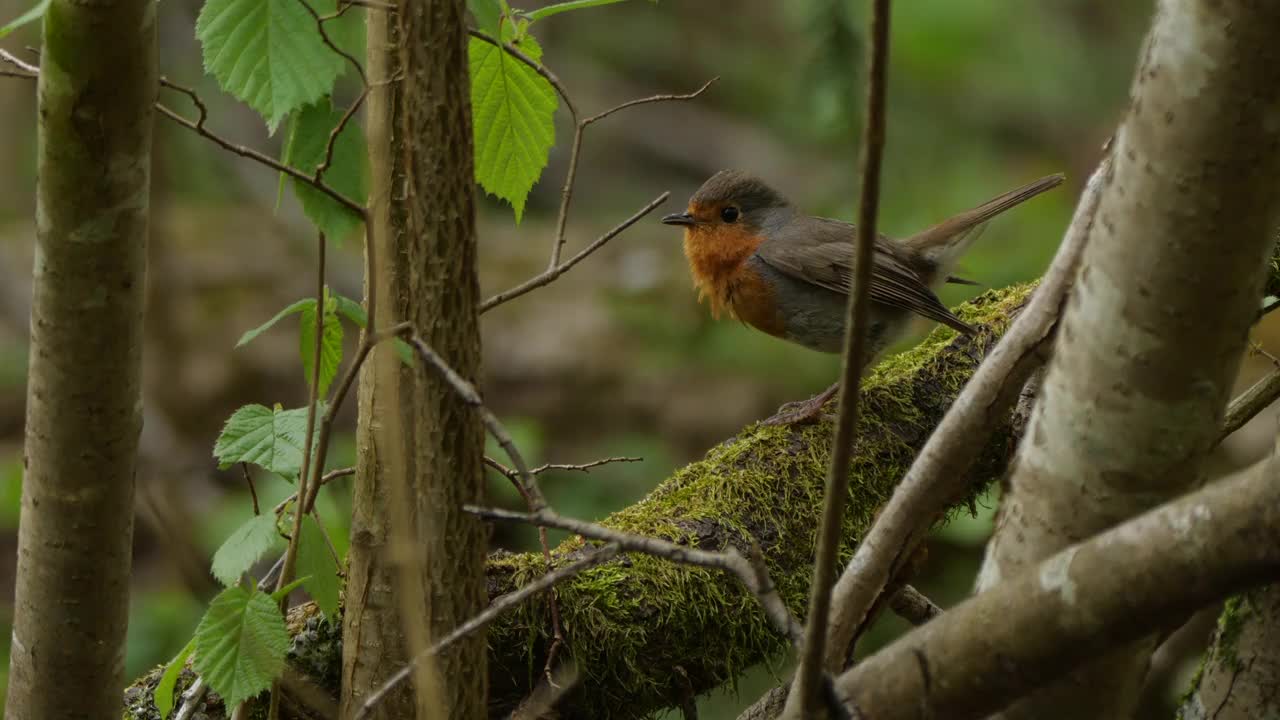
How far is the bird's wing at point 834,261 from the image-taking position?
4.46m

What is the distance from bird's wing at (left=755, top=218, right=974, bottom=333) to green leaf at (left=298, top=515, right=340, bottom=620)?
272 cm

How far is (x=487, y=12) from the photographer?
2.04 meters

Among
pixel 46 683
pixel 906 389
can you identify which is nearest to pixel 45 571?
pixel 46 683

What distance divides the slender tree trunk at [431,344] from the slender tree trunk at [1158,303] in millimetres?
890

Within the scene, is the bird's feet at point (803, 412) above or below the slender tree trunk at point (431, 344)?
below

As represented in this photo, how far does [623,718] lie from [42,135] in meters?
1.62

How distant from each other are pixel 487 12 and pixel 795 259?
2.82m

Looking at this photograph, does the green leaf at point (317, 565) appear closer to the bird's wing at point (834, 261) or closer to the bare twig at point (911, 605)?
the bare twig at point (911, 605)

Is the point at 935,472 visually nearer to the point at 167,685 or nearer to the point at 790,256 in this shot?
the point at 167,685

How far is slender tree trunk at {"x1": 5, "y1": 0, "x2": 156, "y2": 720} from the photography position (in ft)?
5.00

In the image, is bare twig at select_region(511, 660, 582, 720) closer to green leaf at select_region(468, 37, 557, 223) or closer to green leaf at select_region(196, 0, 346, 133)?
green leaf at select_region(468, 37, 557, 223)

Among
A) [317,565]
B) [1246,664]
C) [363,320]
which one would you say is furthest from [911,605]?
[363,320]

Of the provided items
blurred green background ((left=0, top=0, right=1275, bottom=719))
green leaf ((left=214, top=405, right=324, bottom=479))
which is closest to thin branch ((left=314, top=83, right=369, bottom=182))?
green leaf ((left=214, top=405, right=324, bottom=479))

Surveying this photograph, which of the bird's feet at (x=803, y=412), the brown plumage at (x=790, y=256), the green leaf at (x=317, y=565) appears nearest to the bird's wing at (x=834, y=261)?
the brown plumage at (x=790, y=256)
